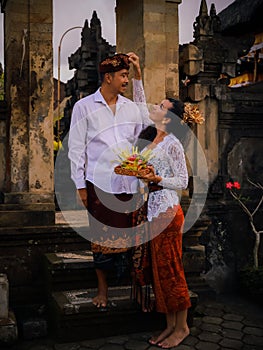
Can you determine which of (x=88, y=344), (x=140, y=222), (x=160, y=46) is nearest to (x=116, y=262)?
(x=140, y=222)

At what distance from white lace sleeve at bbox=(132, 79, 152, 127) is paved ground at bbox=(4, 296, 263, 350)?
210 centimetres

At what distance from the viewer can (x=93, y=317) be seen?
15.9ft

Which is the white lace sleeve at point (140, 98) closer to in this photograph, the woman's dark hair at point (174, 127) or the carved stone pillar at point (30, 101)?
the woman's dark hair at point (174, 127)

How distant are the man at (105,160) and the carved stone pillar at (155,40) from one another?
1.85 meters

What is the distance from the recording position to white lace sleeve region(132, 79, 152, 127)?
4.83 m

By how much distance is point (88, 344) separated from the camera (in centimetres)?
480

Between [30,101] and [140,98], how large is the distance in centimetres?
166

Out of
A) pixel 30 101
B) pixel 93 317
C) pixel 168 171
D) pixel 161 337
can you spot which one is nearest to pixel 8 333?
pixel 93 317

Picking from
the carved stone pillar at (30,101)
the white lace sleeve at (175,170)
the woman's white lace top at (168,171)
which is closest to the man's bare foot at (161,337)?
the woman's white lace top at (168,171)

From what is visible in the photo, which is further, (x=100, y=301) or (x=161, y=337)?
(x=100, y=301)

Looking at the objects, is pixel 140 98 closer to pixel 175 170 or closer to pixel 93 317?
pixel 175 170

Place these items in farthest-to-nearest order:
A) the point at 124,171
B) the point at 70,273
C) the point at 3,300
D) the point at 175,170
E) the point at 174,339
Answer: the point at 70,273 < the point at 3,300 < the point at 174,339 < the point at 175,170 < the point at 124,171

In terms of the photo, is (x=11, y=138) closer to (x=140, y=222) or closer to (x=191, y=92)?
(x=140, y=222)

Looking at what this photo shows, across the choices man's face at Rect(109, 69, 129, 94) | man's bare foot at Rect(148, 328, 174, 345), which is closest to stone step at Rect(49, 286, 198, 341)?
man's bare foot at Rect(148, 328, 174, 345)
